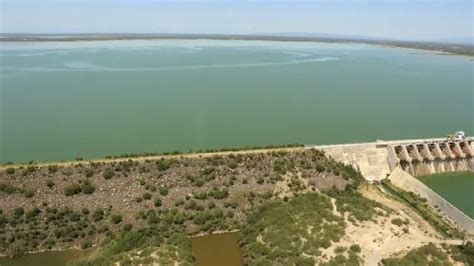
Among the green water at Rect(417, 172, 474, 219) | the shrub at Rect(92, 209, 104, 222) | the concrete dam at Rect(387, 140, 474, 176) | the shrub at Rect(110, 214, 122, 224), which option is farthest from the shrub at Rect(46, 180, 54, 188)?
the green water at Rect(417, 172, 474, 219)

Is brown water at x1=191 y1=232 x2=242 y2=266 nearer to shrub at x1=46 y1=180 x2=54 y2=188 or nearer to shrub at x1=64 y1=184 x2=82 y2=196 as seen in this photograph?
shrub at x1=64 y1=184 x2=82 y2=196

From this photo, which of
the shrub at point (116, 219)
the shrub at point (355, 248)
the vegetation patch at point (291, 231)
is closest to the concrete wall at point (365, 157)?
the vegetation patch at point (291, 231)

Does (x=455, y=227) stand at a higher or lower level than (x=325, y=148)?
lower

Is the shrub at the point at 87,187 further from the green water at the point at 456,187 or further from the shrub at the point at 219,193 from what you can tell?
the green water at the point at 456,187

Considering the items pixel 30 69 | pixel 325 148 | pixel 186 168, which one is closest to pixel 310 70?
pixel 30 69

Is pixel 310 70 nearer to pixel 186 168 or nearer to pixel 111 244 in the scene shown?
pixel 186 168
